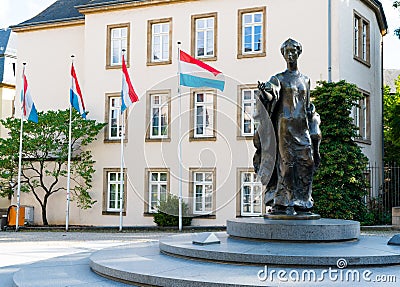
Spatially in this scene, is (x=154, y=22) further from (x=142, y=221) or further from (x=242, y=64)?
(x=142, y=221)

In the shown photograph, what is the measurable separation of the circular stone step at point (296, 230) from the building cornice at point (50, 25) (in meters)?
22.0

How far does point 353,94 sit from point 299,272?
1540cm

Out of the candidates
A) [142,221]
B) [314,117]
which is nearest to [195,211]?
[142,221]

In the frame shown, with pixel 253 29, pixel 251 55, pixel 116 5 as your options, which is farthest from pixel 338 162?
pixel 116 5

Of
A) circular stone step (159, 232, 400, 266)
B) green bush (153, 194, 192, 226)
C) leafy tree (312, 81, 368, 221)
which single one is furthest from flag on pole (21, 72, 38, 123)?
circular stone step (159, 232, 400, 266)

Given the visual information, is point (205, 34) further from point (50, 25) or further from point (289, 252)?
point (289, 252)

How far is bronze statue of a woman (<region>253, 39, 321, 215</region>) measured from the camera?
9.95 m

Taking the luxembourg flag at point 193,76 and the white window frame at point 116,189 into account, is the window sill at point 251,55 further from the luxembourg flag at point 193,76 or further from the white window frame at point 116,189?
the white window frame at point 116,189

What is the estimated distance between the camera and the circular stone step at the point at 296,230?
885cm

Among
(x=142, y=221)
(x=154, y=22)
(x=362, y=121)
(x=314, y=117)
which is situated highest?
(x=154, y=22)

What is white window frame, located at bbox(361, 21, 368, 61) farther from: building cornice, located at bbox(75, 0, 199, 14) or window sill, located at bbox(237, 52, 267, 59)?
building cornice, located at bbox(75, 0, 199, 14)

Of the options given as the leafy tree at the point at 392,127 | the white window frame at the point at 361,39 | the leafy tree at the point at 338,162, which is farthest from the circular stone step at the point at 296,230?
the leafy tree at the point at 392,127

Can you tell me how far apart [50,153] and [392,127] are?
619 inches

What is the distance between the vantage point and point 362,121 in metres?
26.4
